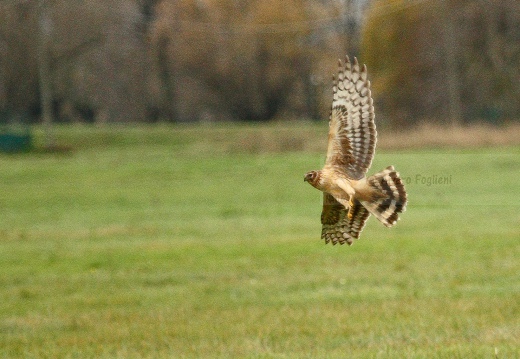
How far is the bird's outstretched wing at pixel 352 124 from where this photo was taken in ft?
19.0

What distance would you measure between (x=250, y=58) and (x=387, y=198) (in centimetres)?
5939

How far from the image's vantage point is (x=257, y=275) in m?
12.6

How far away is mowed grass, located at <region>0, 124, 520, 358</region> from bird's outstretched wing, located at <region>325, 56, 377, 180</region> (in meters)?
0.42

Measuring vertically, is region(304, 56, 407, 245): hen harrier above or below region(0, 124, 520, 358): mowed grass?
above

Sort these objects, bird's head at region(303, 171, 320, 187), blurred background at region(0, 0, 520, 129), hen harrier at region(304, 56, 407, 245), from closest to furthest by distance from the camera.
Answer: bird's head at region(303, 171, 320, 187)
hen harrier at region(304, 56, 407, 245)
blurred background at region(0, 0, 520, 129)

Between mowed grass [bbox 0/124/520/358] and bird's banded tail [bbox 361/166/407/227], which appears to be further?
mowed grass [bbox 0/124/520/358]

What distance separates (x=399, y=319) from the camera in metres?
9.02

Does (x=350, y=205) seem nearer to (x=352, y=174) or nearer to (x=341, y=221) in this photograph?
(x=352, y=174)

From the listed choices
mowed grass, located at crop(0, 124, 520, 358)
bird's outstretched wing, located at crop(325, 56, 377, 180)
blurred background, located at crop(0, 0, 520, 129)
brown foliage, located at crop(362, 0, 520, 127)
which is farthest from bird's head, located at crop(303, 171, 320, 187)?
brown foliage, located at crop(362, 0, 520, 127)

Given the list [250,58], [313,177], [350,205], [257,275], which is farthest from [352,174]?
[250,58]

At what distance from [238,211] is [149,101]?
48.1m

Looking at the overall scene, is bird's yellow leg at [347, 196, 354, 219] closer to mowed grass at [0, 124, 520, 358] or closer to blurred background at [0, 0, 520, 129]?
mowed grass at [0, 124, 520, 358]

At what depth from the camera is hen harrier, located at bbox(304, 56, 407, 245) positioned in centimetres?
566

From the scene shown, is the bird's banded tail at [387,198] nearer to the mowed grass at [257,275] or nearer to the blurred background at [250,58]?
the mowed grass at [257,275]
